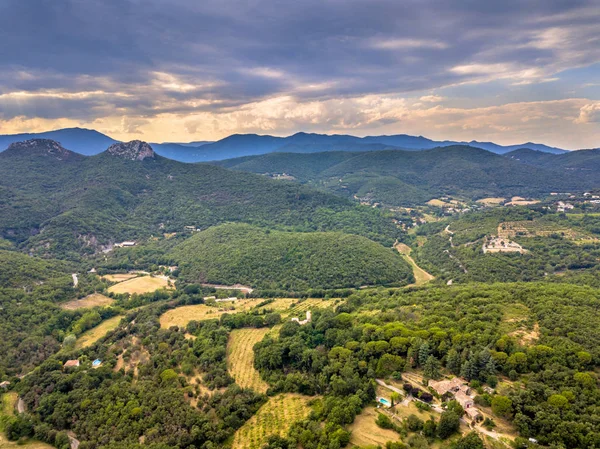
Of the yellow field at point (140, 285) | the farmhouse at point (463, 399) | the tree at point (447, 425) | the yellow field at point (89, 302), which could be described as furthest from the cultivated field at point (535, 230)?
the yellow field at point (89, 302)

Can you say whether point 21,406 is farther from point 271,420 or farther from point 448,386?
point 448,386

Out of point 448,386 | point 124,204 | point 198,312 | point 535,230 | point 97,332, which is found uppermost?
point 124,204

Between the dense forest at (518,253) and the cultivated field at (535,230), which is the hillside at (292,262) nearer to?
the dense forest at (518,253)

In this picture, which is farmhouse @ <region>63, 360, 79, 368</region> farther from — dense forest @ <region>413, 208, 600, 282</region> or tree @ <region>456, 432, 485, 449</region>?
dense forest @ <region>413, 208, 600, 282</region>

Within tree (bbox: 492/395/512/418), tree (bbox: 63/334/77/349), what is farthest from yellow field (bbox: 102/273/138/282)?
tree (bbox: 492/395/512/418)

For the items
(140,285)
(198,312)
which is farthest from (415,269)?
(140,285)

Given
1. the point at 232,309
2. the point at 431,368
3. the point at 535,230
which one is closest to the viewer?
the point at 431,368
